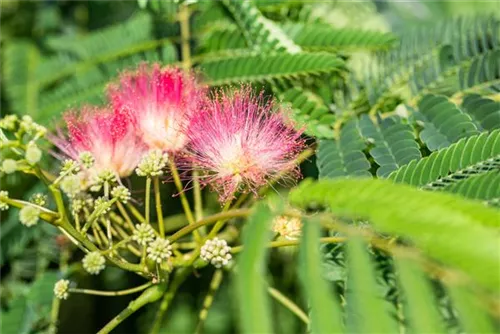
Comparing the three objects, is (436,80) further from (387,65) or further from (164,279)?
(164,279)

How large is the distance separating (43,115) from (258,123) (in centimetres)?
94

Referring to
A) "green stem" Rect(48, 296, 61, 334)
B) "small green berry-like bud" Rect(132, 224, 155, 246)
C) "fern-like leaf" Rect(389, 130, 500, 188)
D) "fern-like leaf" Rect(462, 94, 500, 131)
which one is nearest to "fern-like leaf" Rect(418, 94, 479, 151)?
"fern-like leaf" Rect(462, 94, 500, 131)

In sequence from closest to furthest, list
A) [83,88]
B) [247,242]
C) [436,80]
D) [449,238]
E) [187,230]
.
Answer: [449,238] < [247,242] < [187,230] < [436,80] < [83,88]

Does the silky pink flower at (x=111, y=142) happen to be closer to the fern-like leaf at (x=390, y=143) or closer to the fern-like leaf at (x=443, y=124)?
the fern-like leaf at (x=390, y=143)

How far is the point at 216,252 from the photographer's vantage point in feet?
3.64

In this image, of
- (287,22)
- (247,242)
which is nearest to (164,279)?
(247,242)

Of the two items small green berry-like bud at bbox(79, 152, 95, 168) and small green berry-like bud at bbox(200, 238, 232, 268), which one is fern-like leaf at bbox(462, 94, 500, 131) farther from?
small green berry-like bud at bbox(79, 152, 95, 168)

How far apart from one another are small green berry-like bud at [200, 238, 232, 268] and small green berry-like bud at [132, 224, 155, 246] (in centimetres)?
9

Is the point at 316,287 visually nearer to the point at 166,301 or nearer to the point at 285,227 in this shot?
the point at 285,227

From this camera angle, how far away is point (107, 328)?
1116 mm

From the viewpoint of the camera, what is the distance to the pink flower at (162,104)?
4.12 ft

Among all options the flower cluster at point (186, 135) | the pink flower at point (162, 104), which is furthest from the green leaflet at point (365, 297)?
the pink flower at point (162, 104)

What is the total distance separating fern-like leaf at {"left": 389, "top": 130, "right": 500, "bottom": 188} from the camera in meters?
1.08

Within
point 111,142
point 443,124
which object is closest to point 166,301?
point 111,142
